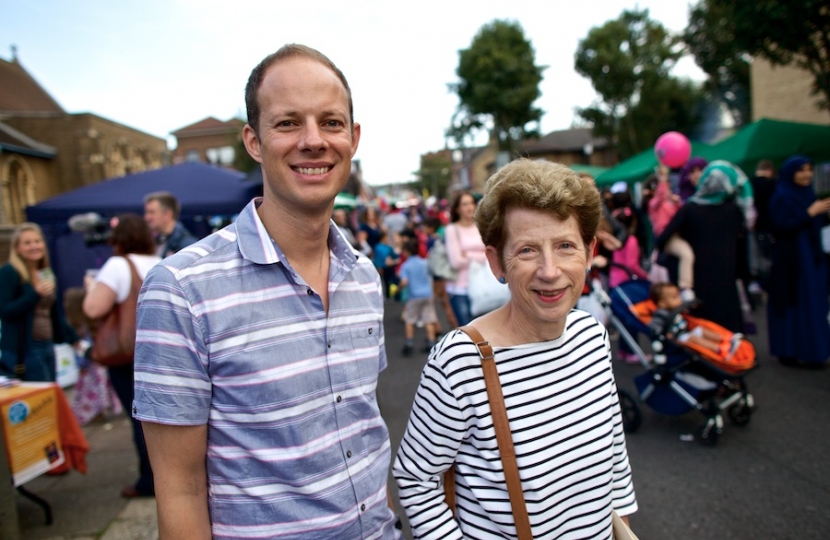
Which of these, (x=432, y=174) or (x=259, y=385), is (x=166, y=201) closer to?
(x=259, y=385)

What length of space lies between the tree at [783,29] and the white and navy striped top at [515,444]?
34.9 ft

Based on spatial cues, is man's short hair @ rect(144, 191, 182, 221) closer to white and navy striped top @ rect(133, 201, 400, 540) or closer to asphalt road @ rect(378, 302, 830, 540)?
asphalt road @ rect(378, 302, 830, 540)

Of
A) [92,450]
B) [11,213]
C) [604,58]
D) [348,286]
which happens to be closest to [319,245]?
[348,286]

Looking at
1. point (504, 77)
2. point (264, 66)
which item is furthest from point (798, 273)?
point (504, 77)

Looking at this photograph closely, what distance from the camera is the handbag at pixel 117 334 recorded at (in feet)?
11.6

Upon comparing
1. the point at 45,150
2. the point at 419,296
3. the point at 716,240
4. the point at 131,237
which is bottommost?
the point at 419,296

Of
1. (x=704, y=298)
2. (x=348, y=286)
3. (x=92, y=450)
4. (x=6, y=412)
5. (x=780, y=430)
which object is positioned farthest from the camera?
(x=92, y=450)

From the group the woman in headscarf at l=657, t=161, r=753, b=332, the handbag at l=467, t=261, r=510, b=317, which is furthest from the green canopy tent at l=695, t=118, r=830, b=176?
the handbag at l=467, t=261, r=510, b=317

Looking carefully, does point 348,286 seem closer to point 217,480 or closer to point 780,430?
point 217,480

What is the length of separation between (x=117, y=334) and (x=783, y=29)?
11.7 m

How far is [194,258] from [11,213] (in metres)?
27.3

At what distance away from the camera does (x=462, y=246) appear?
5.70 meters

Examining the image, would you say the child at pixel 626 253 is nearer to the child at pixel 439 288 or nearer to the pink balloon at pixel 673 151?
the child at pixel 439 288

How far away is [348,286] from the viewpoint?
5.32 ft
